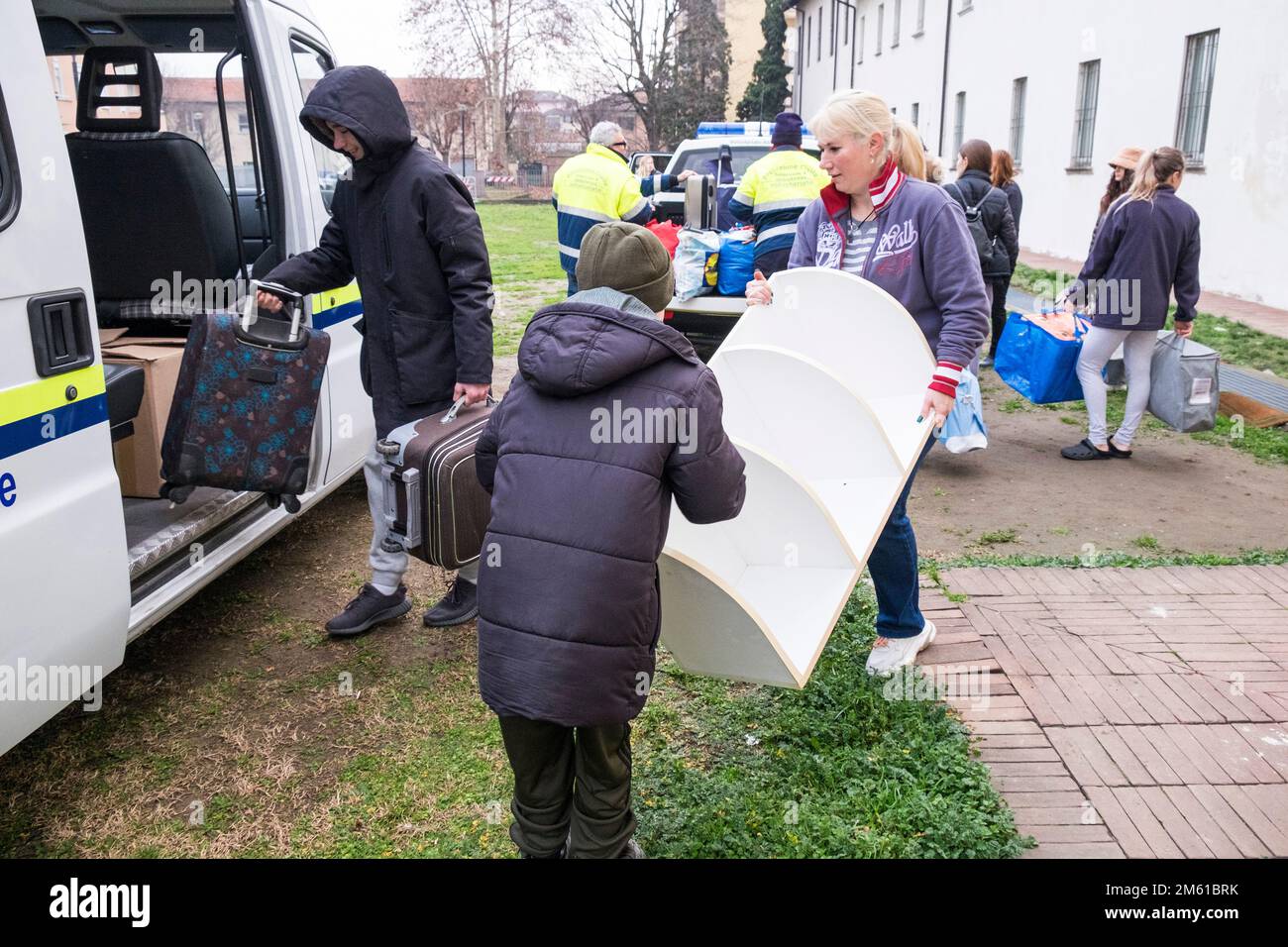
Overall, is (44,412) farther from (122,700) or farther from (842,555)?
(842,555)

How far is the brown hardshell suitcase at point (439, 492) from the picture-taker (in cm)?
344

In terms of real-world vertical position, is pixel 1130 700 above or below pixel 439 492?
below

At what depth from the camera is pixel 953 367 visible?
3289 mm

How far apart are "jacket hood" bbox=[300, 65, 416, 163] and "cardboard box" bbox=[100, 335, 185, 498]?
1.09 m

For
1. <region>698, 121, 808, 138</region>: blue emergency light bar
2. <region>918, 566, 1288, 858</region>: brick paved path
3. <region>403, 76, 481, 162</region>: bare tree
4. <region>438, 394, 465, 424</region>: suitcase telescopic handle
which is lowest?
<region>918, 566, 1288, 858</region>: brick paved path

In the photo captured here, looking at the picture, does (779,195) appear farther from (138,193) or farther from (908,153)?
(138,193)

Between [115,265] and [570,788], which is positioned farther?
[115,265]

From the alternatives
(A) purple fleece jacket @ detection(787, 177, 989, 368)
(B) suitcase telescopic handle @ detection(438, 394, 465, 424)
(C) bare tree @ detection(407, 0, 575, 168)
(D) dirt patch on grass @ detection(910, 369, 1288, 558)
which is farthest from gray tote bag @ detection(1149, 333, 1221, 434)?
(C) bare tree @ detection(407, 0, 575, 168)

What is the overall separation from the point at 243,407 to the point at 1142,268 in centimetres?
519

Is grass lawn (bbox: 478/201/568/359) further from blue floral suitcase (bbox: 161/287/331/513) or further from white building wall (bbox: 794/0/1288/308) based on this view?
white building wall (bbox: 794/0/1288/308)

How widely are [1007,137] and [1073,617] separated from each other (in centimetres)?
1915

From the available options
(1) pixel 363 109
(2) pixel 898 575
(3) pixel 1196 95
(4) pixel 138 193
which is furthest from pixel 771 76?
(2) pixel 898 575

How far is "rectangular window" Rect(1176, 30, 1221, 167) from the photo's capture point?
13.5m

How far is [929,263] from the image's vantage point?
348 cm
